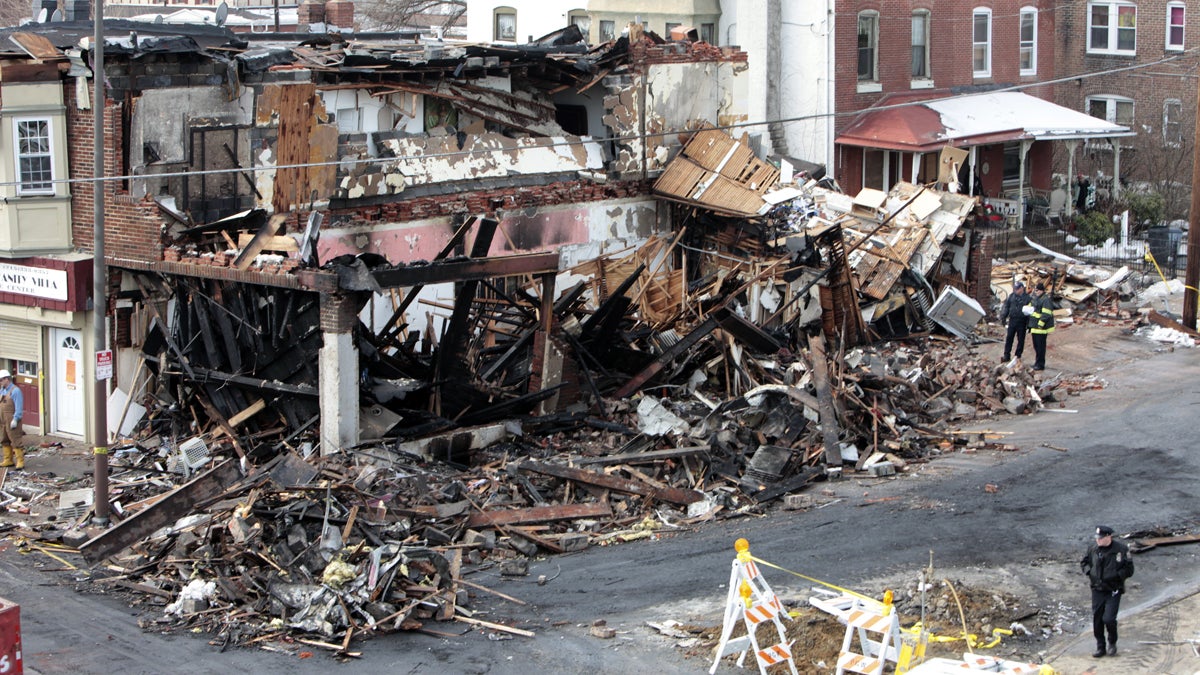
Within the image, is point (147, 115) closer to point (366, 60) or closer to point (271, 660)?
point (366, 60)

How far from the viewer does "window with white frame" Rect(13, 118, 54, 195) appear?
68.9 ft

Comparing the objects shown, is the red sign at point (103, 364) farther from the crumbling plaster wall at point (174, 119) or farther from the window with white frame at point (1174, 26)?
the window with white frame at point (1174, 26)

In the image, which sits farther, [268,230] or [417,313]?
[417,313]

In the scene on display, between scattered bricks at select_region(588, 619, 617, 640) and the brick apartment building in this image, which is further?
the brick apartment building

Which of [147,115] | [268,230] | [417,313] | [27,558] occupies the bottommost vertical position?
[27,558]

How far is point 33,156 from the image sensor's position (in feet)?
69.3

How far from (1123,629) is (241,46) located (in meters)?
16.1

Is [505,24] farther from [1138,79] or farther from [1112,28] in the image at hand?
[1138,79]

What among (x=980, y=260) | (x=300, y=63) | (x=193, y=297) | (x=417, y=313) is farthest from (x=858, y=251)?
(x=193, y=297)

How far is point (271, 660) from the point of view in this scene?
12023 millimetres

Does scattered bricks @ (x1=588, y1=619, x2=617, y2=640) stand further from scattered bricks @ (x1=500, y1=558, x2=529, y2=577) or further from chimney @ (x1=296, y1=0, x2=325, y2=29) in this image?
chimney @ (x1=296, y1=0, x2=325, y2=29)

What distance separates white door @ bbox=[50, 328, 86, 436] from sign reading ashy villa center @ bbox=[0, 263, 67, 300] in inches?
28.0

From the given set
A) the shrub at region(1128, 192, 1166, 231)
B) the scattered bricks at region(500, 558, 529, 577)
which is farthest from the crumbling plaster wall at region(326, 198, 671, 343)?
the shrub at region(1128, 192, 1166, 231)

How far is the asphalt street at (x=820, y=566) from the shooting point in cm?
1205
